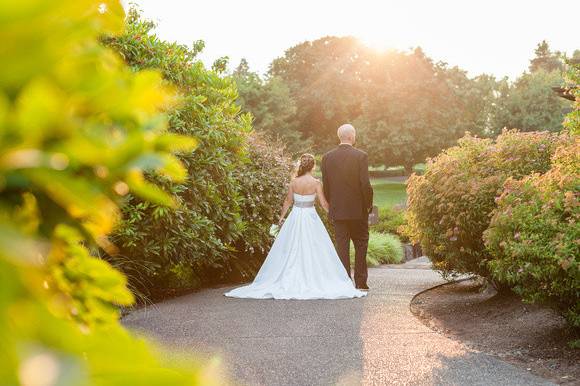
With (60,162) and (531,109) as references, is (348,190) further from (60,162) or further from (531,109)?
(531,109)

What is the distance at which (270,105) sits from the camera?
48375mm

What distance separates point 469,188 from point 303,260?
2.80 m

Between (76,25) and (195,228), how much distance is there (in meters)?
9.23

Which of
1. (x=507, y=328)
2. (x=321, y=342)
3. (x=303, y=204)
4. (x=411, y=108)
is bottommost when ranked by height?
(x=507, y=328)

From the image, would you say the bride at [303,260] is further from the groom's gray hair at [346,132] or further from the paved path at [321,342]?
the paved path at [321,342]

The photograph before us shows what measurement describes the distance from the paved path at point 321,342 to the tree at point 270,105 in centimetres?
3760

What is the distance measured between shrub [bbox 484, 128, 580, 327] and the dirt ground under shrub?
441 mm

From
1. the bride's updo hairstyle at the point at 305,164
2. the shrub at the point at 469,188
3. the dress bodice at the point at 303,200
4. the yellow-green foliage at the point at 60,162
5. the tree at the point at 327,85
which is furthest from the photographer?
the tree at the point at 327,85

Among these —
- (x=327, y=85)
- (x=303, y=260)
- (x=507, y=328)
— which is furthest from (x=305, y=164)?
(x=327, y=85)

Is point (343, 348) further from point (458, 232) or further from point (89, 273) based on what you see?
point (89, 273)

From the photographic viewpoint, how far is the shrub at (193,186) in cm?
948

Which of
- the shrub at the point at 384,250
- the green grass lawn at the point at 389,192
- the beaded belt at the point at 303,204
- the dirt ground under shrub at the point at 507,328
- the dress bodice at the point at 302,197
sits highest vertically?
the dress bodice at the point at 302,197

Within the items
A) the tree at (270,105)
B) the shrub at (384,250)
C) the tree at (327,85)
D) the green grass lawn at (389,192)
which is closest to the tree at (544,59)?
the green grass lawn at (389,192)

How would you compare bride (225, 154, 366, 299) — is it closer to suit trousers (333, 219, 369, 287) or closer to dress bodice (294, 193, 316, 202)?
dress bodice (294, 193, 316, 202)
